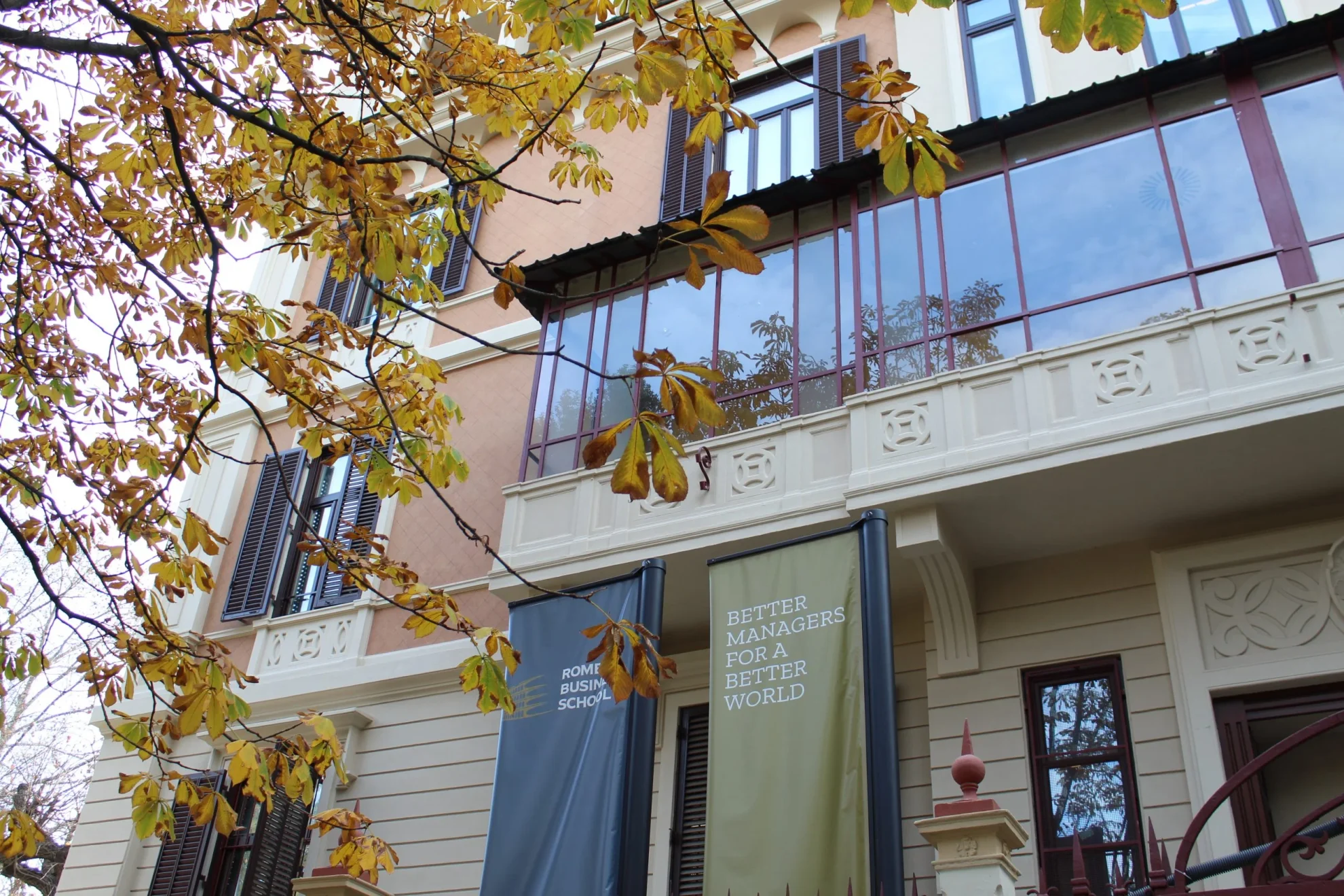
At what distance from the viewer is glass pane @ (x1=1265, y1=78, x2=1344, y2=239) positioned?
883 centimetres

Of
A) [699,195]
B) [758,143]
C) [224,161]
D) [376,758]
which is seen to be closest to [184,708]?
[224,161]

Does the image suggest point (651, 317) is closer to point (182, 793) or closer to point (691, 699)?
point (691, 699)

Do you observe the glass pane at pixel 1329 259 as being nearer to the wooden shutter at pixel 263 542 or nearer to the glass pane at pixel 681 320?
the glass pane at pixel 681 320

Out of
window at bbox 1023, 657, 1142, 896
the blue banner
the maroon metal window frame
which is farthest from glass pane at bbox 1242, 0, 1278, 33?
the blue banner

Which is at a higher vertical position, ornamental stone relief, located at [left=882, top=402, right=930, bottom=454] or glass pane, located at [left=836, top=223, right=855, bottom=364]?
glass pane, located at [left=836, top=223, right=855, bottom=364]

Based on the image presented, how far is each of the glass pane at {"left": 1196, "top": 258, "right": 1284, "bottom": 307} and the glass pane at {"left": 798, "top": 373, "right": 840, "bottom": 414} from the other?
10.0 ft

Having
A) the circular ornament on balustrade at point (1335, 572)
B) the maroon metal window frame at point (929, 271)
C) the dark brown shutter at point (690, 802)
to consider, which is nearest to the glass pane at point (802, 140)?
the maroon metal window frame at point (929, 271)

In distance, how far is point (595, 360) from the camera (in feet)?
38.7

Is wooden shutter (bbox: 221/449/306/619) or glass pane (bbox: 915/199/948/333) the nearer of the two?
glass pane (bbox: 915/199/948/333)

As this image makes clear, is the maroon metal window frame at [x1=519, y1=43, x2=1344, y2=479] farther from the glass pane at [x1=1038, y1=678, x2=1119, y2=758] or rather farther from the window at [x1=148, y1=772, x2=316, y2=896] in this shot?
the window at [x1=148, y1=772, x2=316, y2=896]

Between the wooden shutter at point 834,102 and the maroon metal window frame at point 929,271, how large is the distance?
7.35ft

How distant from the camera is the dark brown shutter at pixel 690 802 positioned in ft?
32.4

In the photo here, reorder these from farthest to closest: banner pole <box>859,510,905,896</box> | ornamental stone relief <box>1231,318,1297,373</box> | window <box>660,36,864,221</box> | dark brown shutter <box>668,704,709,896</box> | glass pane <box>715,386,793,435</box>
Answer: window <box>660,36,864,221</box>
glass pane <box>715,386,793,435</box>
dark brown shutter <box>668,704,709,896</box>
ornamental stone relief <box>1231,318,1297,373</box>
banner pole <box>859,510,905,896</box>

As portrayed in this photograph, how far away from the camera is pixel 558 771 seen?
9266 mm
